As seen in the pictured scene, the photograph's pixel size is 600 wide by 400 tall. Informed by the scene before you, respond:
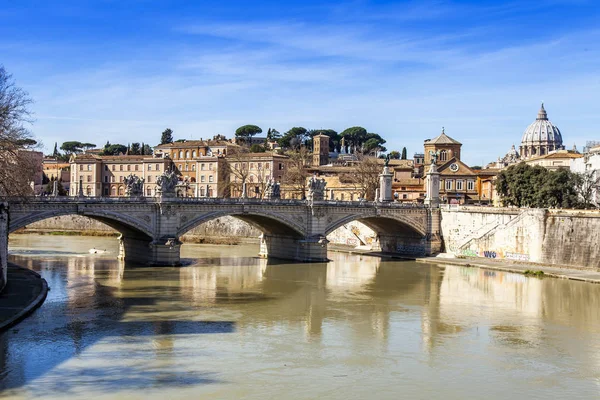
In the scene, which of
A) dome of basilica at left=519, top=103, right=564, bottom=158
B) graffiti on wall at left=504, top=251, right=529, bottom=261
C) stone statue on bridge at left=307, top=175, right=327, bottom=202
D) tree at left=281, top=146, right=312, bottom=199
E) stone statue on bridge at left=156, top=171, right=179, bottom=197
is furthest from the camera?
dome of basilica at left=519, top=103, right=564, bottom=158

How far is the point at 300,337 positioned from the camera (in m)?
24.1

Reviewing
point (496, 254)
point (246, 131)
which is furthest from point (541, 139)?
point (496, 254)

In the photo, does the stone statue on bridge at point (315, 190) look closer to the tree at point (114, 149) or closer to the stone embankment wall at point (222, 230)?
the stone embankment wall at point (222, 230)

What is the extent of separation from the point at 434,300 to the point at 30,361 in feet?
58.4

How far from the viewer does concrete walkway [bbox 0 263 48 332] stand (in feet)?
77.4

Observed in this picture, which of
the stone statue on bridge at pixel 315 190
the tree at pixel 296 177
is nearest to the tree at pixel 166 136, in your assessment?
the tree at pixel 296 177

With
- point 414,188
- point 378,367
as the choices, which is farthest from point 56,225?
point 378,367

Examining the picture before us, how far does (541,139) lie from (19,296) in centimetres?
10899

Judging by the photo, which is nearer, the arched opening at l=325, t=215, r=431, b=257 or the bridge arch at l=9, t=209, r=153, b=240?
the bridge arch at l=9, t=209, r=153, b=240

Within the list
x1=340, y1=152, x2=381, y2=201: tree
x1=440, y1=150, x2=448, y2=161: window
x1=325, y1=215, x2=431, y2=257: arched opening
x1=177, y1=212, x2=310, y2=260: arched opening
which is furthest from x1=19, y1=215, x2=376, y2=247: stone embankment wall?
x1=440, y1=150, x2=448, y2=161: window

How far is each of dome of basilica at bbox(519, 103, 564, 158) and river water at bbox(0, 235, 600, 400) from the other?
89.1 metres

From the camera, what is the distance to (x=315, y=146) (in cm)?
10400

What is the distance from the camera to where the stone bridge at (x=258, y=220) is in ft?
123

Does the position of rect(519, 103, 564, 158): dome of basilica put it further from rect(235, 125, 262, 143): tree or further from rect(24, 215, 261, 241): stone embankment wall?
rect(24, 215, 261, 241): stone embankment wall
